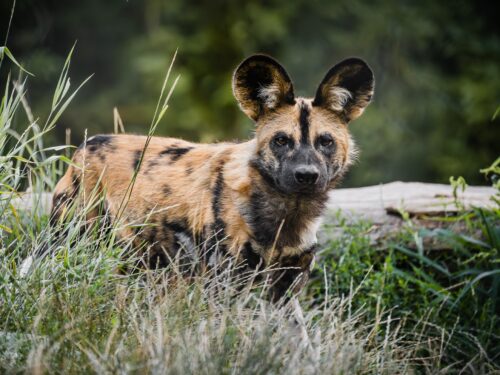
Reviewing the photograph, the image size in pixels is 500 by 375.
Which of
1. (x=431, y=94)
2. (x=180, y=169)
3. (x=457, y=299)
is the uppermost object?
(x=431, y=94)

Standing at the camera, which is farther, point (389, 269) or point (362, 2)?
point (362, 2)

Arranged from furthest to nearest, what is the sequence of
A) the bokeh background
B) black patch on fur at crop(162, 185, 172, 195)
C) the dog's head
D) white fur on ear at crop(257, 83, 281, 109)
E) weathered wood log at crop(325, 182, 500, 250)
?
the bokeh background → weathered wood log at crop(325, 182, 500, 250) → black patch on fur at crop(162, 185, 172, 195) → white fur on ear at crop(257, 83, 281, 109) → the dog's head

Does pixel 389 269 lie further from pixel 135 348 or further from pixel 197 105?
pixel 197 105

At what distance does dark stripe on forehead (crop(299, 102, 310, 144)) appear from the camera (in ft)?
12.0

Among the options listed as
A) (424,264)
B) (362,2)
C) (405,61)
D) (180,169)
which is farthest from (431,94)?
(180,169)

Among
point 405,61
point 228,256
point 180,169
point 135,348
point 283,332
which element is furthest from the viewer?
point 405,61

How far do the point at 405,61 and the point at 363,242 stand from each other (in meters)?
8.48

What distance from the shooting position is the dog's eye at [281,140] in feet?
12.0

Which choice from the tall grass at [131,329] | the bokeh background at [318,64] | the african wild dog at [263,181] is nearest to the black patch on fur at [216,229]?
the african wild dog at [263,181]

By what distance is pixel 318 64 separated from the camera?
12.8 m

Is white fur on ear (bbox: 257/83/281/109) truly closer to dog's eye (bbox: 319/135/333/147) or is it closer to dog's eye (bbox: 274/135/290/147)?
dog's eye (bbox: 274/135/290/147)

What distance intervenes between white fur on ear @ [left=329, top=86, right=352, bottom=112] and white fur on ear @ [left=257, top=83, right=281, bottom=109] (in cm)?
28

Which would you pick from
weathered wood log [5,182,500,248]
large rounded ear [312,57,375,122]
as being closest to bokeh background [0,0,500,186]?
weathered wood log [5,182,500,248]

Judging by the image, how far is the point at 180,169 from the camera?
3.96 meters
